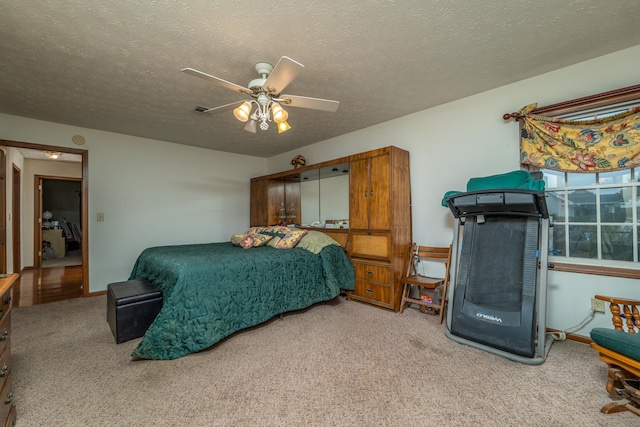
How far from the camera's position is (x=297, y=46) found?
211 cm

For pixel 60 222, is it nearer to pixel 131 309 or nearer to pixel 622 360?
pixel 131 309

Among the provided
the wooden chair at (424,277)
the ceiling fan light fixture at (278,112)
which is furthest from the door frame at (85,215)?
the wooden chair at (424,277)

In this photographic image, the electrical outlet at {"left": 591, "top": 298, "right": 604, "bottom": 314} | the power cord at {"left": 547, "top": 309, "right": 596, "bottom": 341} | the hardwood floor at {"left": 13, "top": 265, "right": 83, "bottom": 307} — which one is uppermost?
the electrical outlet at {"left": 591, "top": 298, "right": 604, "bottom": 314}

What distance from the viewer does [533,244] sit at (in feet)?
7.32

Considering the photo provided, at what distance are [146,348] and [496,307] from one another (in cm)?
281

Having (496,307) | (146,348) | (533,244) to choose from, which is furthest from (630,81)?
(146,348)

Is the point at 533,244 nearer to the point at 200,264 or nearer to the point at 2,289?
the point at 200,264

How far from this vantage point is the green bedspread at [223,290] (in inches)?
84.7

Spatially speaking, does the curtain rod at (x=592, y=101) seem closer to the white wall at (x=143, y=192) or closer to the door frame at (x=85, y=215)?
the white wall at (x=143, y=192)

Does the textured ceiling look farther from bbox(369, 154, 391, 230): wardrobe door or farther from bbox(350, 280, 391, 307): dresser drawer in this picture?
bbox(350, 280, 391, 307): dresser drawer

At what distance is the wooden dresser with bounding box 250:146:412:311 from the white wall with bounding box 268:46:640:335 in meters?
0.26

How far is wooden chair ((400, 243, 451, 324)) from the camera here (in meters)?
2.91

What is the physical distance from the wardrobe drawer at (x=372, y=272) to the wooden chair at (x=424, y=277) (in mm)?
196

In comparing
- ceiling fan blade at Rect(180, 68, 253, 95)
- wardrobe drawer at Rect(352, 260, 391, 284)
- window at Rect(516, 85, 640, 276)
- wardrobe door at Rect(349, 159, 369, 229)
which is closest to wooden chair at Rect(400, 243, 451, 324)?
wardrobe drawer at Rect(352, 260, 391, 284)
